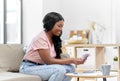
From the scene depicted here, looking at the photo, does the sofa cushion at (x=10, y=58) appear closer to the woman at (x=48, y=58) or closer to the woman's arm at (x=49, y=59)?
the woman at (x=48, y=58)

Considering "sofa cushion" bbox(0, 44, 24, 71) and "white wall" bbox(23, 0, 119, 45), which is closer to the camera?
"sofa cushion" bbox(0, 44, 24, 71)

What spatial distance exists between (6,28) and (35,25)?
0.64m

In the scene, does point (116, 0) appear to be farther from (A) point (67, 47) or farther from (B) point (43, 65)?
(B) point (43, 65)

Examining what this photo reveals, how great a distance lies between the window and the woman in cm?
241

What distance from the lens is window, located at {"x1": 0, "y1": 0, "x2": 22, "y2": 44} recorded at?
5.04m

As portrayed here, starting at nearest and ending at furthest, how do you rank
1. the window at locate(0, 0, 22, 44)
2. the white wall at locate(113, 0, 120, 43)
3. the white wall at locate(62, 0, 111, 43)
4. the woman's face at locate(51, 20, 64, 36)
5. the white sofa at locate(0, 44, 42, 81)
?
the woman's face at locate(51, 20, 64, 36)
the white sofa at locate(0, 44, 42, 81)
the white wall at locate(113, 0, 120, 43)
the white wall at locate(62, 0, 111, 43)
the window at locate(0, 0, 22, 44)

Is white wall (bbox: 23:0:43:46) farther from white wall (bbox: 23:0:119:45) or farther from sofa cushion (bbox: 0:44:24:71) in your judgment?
sofa cushion (bbox: 0:44:24:71)

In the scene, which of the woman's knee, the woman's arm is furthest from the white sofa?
the woman's knee

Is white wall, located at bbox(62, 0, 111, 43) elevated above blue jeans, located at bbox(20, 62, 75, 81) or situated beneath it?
elevated above

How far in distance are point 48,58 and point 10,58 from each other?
A: 0.62 m

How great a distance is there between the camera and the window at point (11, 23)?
504cm

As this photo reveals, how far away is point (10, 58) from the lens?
2969 mm

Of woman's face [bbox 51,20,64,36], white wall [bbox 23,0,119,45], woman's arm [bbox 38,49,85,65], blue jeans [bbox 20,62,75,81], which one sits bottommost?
blue jeans [bbox 20,62,75,81]

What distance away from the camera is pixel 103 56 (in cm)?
435
